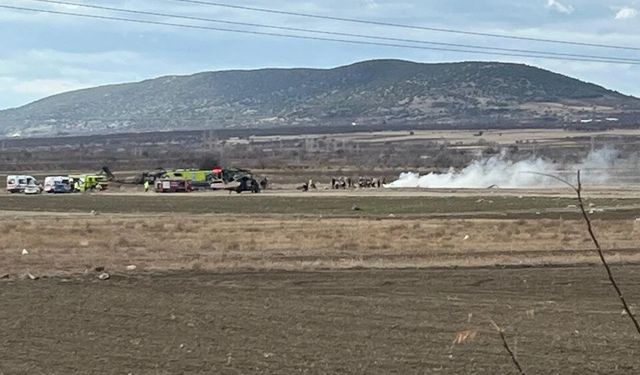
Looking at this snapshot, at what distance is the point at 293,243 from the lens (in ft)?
149

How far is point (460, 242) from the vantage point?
149ft

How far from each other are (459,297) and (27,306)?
9780 millimetres

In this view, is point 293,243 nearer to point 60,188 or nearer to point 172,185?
point 172,185

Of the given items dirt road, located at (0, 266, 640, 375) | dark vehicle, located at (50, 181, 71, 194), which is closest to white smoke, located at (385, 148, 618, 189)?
dark vehicle, located at (50, 181, 71, 194)

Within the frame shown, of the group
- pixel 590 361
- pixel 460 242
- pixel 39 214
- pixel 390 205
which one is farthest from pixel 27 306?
pixel 390 205

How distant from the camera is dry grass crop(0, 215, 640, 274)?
3684 cm

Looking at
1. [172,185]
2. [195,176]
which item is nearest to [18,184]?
[172,185]

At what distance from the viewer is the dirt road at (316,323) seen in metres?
17.3

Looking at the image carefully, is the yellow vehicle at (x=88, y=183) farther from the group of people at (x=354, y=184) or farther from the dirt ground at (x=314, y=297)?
the dirt ground at (x=314, y=297)

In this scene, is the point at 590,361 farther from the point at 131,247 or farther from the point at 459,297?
the point at 131,247

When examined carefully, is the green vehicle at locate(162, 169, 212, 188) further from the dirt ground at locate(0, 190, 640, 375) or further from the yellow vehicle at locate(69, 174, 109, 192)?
the dirt ground at locate(0, 190, 640, 375)

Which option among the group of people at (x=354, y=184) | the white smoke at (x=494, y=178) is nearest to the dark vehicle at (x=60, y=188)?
the group of people at (x=354, y=184)

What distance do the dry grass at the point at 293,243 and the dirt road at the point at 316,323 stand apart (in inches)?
176

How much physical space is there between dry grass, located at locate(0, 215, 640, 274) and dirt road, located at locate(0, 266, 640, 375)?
447 cm
